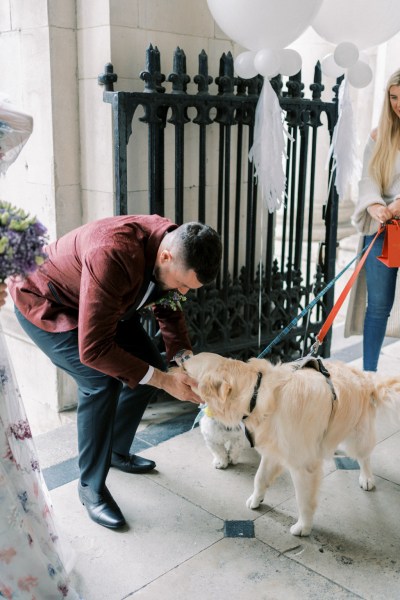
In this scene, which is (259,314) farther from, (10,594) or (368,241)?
(10,594)

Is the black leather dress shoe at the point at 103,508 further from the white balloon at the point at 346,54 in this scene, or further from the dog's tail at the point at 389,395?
the white balloon at the point at 346,54

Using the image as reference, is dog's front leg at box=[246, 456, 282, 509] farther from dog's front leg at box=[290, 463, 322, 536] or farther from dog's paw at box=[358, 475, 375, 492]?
dog's paw at box=[358, 475, 375, 492]

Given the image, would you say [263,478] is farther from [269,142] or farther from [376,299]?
[269,142]

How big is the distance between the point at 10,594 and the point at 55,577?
0.18m

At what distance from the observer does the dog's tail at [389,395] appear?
2693mm

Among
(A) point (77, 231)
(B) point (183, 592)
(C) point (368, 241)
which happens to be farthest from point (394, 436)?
(A) point (77, 231)

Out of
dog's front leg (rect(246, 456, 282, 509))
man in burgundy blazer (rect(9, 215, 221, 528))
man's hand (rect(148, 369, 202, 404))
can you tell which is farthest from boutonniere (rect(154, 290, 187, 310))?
dog's front leg (rect(246, 456, 282, 509))

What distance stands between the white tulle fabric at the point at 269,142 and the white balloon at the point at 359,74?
519mm

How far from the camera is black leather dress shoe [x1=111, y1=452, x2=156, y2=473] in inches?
126

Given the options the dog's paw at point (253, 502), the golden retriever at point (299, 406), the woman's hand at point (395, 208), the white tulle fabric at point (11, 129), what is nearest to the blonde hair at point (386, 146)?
the woman's hand at point (395, 208)

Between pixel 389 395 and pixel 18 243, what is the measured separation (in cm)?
171

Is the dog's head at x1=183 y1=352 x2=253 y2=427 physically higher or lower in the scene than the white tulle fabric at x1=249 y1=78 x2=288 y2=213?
lower

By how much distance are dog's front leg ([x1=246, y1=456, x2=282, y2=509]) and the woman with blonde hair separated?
140cm

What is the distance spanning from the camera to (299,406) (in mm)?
2547
